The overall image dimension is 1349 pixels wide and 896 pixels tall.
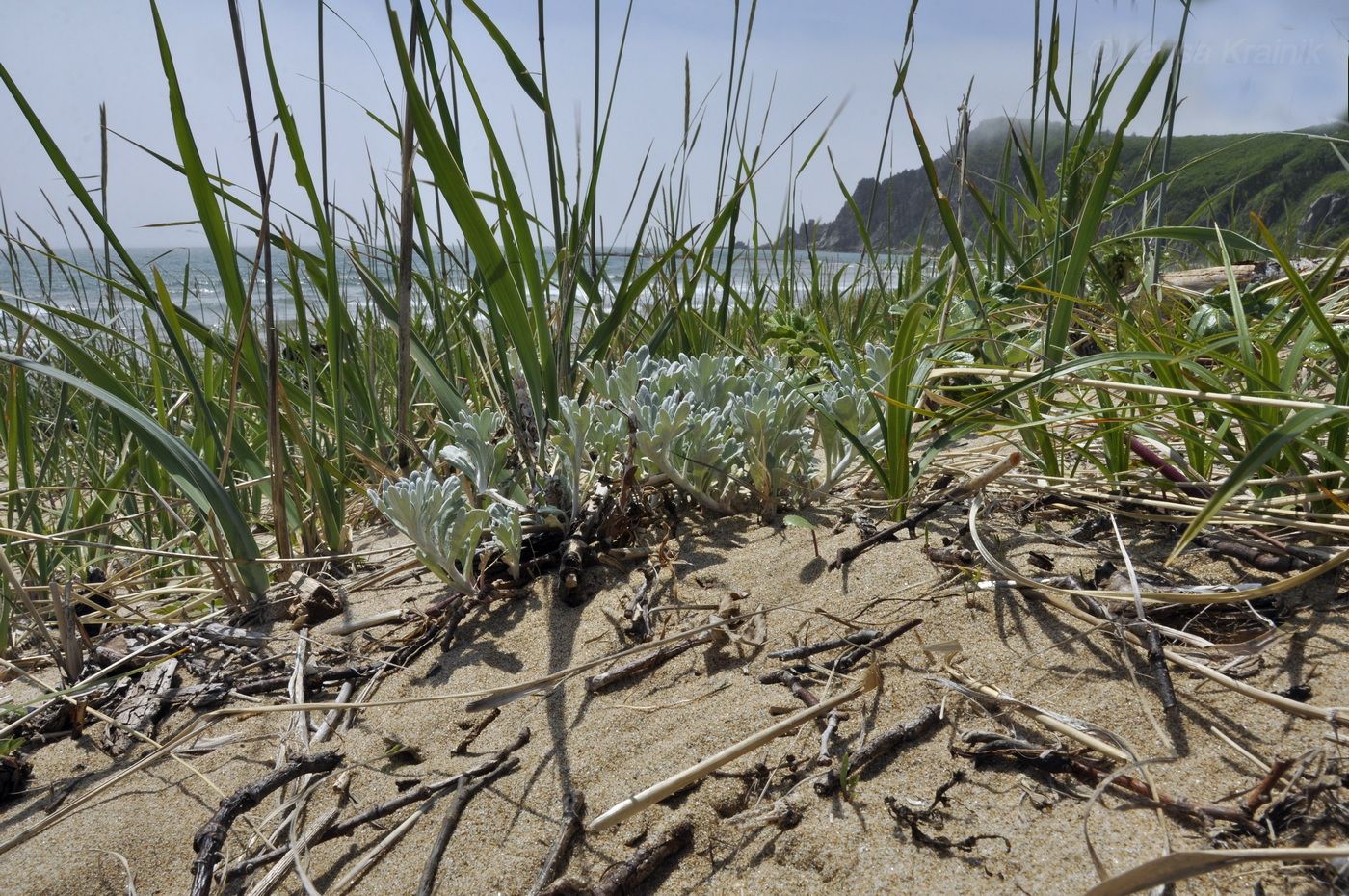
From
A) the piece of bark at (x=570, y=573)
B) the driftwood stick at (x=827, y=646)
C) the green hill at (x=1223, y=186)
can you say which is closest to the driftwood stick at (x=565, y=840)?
the driftwood stick at (x=827, y=646)

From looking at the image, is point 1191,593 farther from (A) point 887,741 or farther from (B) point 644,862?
(B) point 644,862

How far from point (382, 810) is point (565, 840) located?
293 mm

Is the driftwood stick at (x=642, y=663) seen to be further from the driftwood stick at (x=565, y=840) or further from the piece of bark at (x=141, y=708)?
the piece of bark at (x=141, y=708)

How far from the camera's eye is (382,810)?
1167mm

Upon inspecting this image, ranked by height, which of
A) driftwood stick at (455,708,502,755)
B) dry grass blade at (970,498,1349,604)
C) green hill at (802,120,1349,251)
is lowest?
driftwood stick at (455,708,502,755)

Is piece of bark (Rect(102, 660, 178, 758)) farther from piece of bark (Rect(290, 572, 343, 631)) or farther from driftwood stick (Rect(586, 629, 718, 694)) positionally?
driftwood stick (Rect(586, 629, 718, 694))

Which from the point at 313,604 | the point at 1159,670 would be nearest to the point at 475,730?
the point at 313,604

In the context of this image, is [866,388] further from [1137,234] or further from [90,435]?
[90,435]

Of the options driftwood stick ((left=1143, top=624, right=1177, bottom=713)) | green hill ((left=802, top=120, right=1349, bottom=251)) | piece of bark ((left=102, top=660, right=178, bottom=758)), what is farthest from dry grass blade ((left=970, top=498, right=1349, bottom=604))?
piece of bark ((left=102, top=660, right=178, bottom=758))

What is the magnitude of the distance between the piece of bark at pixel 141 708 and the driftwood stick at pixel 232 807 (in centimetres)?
39

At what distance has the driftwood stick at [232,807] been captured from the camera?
110 cm

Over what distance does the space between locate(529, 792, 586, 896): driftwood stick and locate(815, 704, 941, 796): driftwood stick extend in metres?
0.31

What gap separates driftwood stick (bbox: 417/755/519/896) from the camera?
105 centimetres

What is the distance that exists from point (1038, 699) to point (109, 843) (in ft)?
4.40
